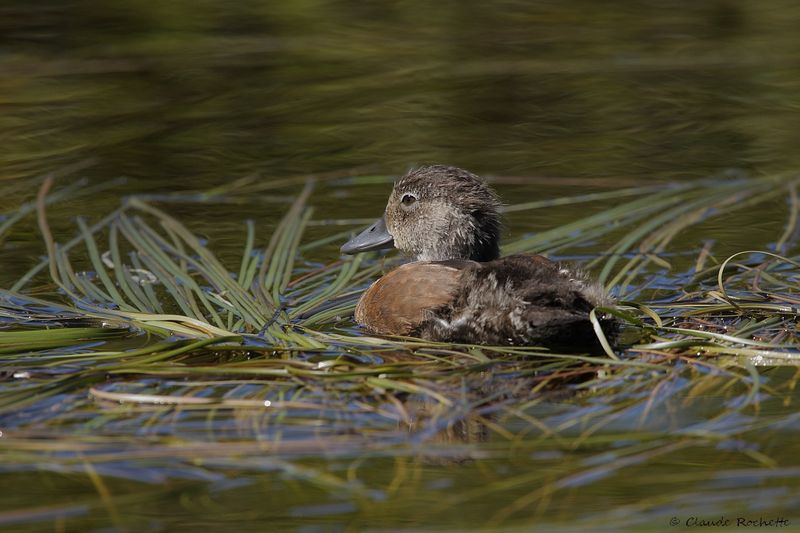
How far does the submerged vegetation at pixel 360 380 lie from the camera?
4.00m

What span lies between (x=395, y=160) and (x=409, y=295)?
2.86 metres

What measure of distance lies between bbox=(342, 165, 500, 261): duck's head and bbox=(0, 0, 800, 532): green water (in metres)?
0.62

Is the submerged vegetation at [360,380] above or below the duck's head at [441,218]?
below

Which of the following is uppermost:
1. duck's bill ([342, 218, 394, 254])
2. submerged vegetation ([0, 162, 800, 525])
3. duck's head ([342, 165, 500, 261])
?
duck's head ([342, 165, 500, 261])

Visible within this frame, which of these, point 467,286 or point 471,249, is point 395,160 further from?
point 467,286

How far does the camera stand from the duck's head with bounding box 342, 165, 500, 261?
20.5 feet

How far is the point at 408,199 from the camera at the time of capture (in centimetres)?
658

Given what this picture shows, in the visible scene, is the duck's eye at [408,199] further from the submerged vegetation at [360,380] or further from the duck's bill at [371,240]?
the submerged vegetation at [360,380]

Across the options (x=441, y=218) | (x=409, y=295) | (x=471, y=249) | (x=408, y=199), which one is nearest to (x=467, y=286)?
(x=409, y=295)

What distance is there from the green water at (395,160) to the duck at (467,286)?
561 mm

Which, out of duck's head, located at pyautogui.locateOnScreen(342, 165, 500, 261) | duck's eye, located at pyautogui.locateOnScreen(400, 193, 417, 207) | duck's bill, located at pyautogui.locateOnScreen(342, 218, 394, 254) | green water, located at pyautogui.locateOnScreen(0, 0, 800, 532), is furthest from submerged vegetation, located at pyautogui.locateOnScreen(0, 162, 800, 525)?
duck's eye, located at pyautogui.locateOnScreen(400, 193, 417, 207)

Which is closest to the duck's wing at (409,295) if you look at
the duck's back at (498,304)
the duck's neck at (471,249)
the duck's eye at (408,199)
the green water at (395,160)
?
the duck's back at (498,304)

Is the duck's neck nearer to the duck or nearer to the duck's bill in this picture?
the duck

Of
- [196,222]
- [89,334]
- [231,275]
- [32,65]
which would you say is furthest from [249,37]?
[89,334]
